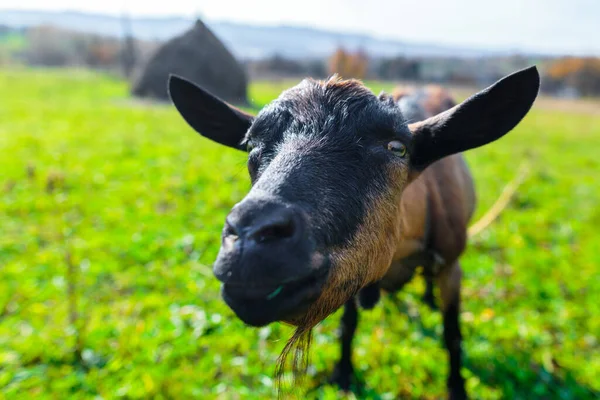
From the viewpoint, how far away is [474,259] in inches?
247

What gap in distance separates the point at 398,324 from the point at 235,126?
3.15 metres

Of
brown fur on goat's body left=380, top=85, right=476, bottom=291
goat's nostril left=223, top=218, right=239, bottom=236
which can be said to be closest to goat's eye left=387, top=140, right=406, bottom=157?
brown fur on goat's body left=380, top=85, right=476, bottom=291

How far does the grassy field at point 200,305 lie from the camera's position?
3.93m

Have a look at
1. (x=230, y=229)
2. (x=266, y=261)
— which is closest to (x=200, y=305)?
(x=230, y=229)

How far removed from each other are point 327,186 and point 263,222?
0.48 meters

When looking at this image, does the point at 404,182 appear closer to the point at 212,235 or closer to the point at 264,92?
the point at 212,235

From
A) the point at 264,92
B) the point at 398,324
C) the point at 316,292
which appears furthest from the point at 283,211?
the point at 264,92

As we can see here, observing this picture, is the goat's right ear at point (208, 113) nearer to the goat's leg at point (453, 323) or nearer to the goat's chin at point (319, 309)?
the goat's chin at point (319, 309)

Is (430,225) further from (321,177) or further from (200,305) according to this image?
(200,305)

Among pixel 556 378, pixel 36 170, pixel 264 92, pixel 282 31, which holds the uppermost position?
pixel 282 31

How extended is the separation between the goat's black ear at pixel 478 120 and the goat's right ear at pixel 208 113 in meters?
1.14

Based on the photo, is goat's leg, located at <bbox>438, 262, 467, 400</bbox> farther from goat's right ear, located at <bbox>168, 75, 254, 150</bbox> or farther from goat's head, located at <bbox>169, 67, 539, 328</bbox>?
goat's right ear, located at <bbox>168, 75, 254, 150</bbox>

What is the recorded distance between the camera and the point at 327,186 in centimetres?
197

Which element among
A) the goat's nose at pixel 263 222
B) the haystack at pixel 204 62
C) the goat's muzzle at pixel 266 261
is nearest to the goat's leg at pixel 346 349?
the haystack at pixel 204 62
